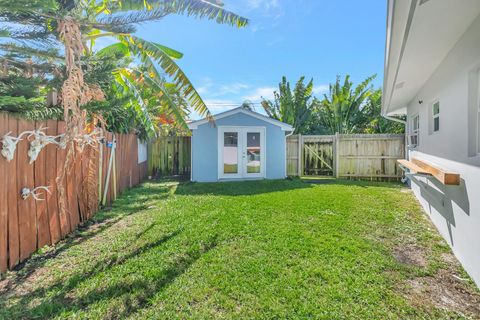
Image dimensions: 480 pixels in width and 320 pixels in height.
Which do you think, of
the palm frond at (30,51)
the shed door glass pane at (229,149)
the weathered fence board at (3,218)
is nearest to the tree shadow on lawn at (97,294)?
the weathered fence board at (3,218)

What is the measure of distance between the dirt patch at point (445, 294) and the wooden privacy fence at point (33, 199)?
448 centimetres

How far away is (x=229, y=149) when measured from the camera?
9.98 m

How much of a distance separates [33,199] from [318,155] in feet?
34.1

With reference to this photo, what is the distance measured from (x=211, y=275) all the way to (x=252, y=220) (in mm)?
2039

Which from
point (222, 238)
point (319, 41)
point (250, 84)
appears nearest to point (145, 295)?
point (222, 238)

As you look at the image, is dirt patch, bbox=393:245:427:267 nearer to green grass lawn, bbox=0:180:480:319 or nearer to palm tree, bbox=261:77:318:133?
green grass lawn, bbox=0:180:480:319

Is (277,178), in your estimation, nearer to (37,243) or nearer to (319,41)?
(319,41)

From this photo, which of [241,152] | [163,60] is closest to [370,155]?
[241,152]

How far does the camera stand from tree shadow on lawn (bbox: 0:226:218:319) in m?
2.12

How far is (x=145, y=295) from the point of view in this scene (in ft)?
7.70

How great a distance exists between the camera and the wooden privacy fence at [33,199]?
267 centimetres

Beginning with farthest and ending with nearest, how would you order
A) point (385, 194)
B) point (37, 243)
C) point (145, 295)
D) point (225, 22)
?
point (385, 194) < point (225, 22) < point (37, 243) < point (145, 295)

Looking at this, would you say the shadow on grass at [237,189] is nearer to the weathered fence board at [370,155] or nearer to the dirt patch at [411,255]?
the weathered fence board at [370,155]

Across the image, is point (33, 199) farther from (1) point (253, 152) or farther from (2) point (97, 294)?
(1) point (253, 152)
